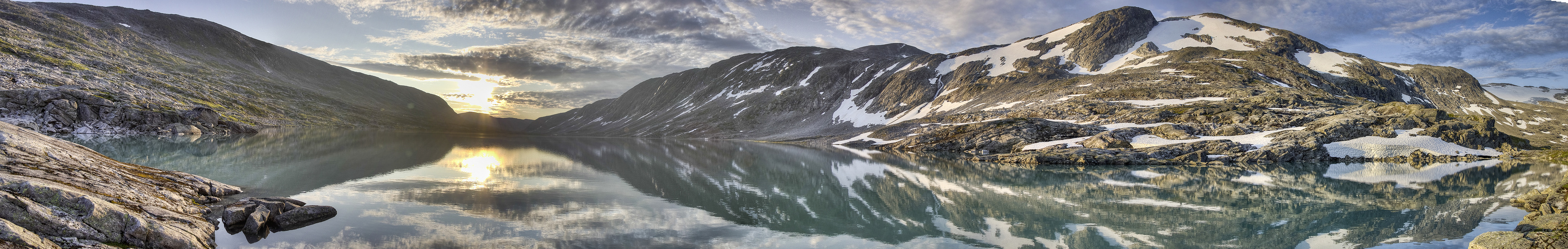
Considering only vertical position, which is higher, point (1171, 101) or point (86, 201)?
point (1171, 101)

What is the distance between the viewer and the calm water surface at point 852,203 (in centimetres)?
1553

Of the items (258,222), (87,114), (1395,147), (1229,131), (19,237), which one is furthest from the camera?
(87,114)

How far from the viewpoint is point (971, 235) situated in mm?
16469

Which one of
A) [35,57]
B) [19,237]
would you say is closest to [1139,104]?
[19,237]

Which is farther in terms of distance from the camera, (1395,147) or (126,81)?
(126,81)

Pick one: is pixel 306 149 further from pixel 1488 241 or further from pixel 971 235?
pixel 1488 241

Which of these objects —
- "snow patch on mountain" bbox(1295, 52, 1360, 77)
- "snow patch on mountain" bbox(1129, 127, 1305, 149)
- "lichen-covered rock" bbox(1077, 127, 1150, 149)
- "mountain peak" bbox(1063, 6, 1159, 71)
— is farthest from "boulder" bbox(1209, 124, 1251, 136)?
"mountain peak" bbox(1063, 6, 1159, 71)

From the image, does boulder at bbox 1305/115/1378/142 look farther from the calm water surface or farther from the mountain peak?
the mountain peak

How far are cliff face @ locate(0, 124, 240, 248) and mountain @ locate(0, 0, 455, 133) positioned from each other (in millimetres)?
74388

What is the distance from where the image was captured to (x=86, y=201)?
426 inches

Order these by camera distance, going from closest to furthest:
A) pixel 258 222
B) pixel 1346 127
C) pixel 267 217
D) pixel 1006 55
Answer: pixel 258 222, pixel 267 217, pixel 1346 127, pixel 1006 55

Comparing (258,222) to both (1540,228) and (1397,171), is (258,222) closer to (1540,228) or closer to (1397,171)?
(1540,228)

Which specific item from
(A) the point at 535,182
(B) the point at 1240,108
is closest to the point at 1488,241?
(A) the point at 535,182

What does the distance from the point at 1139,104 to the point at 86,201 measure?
326 ft
